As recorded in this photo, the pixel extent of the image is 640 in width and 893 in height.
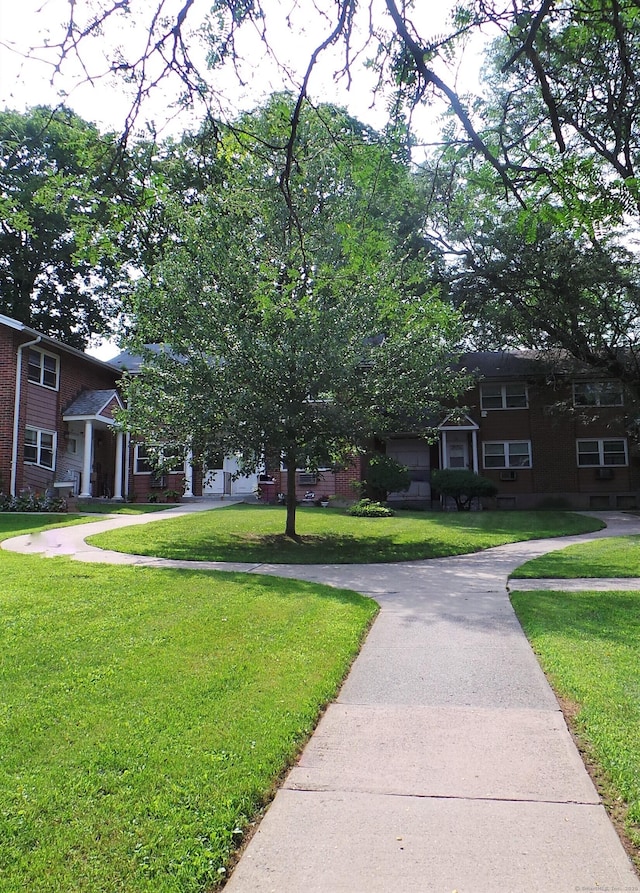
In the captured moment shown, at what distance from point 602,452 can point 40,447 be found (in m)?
22.1

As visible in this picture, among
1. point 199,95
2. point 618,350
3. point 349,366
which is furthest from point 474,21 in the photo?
point 618,350

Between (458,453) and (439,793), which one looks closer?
(439,793)

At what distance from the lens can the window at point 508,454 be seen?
87.3 ft

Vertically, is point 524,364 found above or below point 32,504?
above

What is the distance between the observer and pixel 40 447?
2217cm

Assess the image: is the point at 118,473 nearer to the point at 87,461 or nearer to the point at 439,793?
the point at 87,461

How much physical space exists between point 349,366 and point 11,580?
266 inches

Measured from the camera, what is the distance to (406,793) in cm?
305

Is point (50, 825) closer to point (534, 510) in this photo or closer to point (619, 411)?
point (534, 510)

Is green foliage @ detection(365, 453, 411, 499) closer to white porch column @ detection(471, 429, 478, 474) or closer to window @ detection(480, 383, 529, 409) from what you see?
white porch column @ detection(471, 429, 478, 474)

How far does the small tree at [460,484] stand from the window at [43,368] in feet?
48.2

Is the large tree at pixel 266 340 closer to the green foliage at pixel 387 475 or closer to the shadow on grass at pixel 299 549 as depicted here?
the shadow on grass at pixel 299 549

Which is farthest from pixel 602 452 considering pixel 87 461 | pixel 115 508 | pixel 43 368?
pixel 43 368

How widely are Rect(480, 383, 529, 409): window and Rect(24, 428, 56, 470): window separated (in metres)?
17.3
